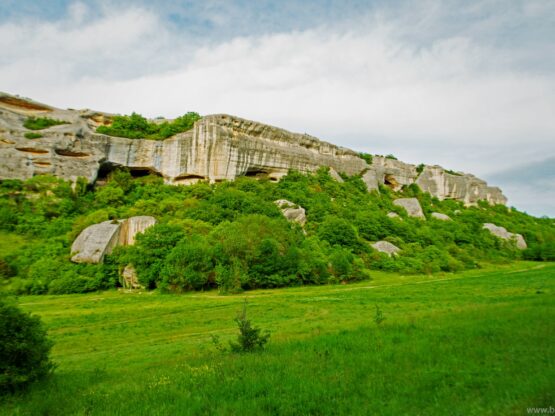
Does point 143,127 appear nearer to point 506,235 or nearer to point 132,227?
point 132,227

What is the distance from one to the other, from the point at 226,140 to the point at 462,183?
2358 inches

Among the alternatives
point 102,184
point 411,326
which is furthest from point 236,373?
point 102,184

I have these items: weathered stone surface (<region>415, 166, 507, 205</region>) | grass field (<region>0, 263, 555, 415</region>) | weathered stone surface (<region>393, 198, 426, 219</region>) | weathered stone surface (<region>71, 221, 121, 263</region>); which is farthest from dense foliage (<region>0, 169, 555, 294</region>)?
weathered stone surface (<region>415, 166, 507, 205</region>)

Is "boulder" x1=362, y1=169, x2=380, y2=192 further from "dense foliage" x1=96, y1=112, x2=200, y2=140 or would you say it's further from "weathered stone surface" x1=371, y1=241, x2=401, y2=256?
"dense foliage" x1=96, y1=112, x2=200, y2=140

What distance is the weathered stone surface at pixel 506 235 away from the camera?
6294 cm

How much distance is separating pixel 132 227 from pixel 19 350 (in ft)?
96.2

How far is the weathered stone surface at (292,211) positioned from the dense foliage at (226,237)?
126 cm

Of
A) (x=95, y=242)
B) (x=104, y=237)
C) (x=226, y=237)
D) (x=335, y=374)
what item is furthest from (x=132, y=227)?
(x=335, y=374)

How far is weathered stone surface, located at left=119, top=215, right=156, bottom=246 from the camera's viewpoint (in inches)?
1363

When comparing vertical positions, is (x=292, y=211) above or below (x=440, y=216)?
below

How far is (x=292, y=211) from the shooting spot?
4462cm

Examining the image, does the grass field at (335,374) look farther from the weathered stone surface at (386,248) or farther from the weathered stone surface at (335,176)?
the weathered stone surface at (335,176)

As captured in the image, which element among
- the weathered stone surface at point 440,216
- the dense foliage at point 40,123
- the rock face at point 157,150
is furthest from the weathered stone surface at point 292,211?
the dense foliage at point 40,123

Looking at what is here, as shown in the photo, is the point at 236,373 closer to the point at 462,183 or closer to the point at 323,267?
the point at 323,267
